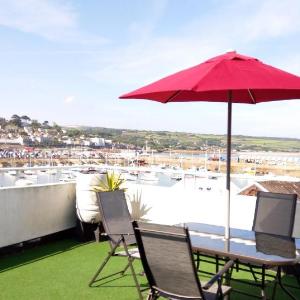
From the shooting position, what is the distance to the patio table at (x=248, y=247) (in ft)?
10.6

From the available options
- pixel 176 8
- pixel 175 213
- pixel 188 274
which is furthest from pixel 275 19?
pixel 188 274

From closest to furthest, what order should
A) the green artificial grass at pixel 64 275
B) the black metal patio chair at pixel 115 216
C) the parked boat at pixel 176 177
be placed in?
1. the green artificial grass at pixel 64 275
2. the black metal patio chair at pixel 115 216
3. the parked boat at pixel 176 177

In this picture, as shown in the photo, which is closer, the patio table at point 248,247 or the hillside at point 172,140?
the patio table at point 248,247

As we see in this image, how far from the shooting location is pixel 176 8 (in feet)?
35.1

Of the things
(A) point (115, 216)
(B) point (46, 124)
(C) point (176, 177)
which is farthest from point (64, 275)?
(B) point (46, 124)

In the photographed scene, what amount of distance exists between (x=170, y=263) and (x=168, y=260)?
1.0 inches

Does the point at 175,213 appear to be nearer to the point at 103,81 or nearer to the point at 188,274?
the point at 188,274

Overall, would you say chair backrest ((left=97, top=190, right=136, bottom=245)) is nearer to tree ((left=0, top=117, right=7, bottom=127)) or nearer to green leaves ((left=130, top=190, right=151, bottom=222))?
green leaves ((left=130, top=190, right=151, bottom=222))

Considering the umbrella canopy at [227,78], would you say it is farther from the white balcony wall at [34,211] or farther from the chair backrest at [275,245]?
the white balcony wall at [34,211]

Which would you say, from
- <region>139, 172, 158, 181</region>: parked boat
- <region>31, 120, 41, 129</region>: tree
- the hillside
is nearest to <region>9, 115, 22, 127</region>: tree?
<region>31, 120, 41, 129</region>: tree

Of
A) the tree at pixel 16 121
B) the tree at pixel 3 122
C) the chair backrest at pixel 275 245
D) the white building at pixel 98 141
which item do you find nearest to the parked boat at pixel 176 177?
the chair backrest at pixel 275 245

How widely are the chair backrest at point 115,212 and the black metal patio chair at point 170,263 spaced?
172cm

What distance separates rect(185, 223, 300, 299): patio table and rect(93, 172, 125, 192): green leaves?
2641 mm

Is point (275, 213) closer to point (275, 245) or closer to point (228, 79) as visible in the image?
point (275, 245)
